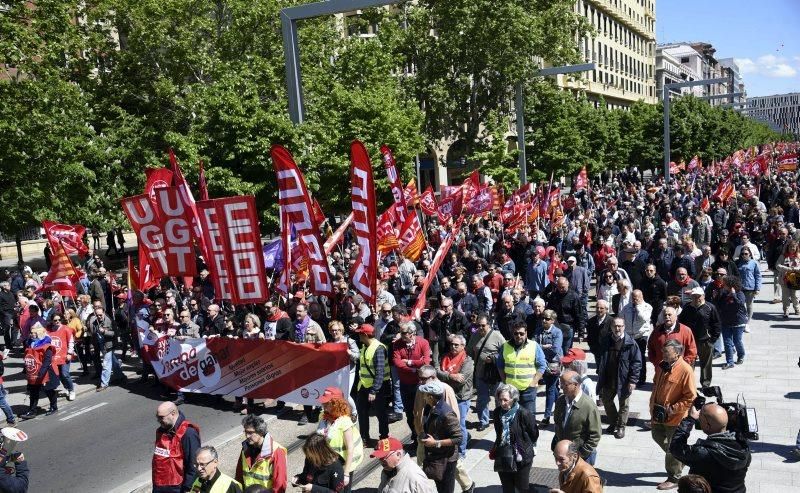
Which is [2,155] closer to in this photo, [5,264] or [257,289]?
[257,289]

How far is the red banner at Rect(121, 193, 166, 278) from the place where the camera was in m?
11.8

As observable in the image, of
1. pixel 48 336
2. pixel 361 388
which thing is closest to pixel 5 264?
pixel 48 336

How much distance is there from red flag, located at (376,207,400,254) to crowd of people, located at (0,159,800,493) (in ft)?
1.60

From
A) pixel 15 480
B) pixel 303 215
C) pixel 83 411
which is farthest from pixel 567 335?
pixel 83 411

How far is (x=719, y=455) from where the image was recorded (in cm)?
511

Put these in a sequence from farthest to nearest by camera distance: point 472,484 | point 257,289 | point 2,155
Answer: point 2,155 → point 257,289 → point 472,484

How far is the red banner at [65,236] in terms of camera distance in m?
14.8

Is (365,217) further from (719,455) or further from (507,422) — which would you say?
(719,455)

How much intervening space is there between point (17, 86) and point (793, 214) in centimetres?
2021

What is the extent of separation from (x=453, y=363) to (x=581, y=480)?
327cm

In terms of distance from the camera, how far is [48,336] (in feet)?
37.9

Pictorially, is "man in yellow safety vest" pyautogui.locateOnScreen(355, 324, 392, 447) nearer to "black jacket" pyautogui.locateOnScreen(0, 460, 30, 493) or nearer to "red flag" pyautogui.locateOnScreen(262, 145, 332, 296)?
"red flag" pyautogui.locateOnScreen(262, 145, 332, 296)

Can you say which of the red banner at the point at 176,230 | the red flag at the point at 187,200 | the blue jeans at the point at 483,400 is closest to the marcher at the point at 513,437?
the blue jeans at the point at 483,400

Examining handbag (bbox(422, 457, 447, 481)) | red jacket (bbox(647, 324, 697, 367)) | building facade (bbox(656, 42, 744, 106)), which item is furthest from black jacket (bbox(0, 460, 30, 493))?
building facade (bbox(656, 42, 744, 106))
